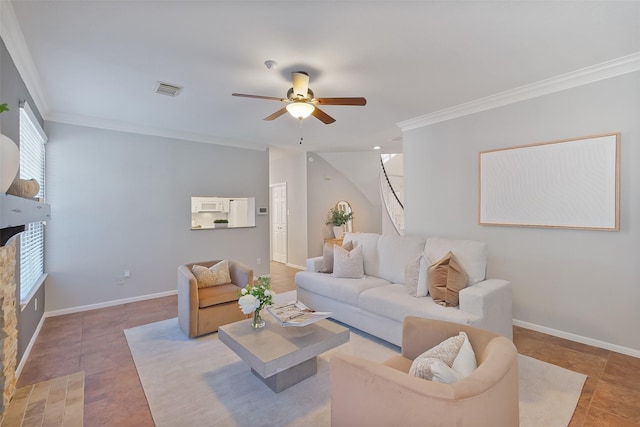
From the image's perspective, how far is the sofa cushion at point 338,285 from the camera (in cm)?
329

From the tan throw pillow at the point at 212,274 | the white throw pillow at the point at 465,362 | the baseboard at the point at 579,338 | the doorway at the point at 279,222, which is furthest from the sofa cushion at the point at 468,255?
the doorway at the point at 279,222

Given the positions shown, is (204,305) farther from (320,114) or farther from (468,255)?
(468,255)

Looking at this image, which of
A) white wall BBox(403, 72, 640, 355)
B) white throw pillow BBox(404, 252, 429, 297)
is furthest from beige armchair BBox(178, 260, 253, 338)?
white wall BBox(403, 72, 640, 355)

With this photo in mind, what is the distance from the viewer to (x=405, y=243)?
3.59m

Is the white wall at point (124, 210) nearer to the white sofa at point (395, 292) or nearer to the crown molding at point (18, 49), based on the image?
the crown molding at point (18, 49)

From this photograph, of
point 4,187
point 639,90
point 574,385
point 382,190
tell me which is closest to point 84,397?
point 4,187

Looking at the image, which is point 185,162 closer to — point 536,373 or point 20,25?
point 20,25

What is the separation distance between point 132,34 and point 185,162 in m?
3.02

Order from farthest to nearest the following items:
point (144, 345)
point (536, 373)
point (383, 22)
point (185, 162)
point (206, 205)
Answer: point (206, 205) → point (185, 162) → point (144, 345) → point (536, 373) → point (383, 22)

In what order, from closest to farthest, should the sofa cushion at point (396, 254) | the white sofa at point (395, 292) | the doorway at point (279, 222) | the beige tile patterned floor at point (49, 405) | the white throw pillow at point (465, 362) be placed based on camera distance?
the white throw pillow at point (465, 362), the beige tile patterned floor at point (49, 405), the white sofa at point (395, 292), the sofa cushion at point (396, 254), the doorway at point (279, 222)

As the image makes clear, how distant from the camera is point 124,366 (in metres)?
2.67

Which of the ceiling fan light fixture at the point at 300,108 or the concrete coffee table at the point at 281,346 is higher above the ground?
the ceiling fan light fixture at the point at 300,108

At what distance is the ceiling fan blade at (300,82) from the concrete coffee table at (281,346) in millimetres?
2079

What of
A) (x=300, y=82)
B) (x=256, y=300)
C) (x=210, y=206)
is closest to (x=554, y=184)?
(x=300, y=82)
